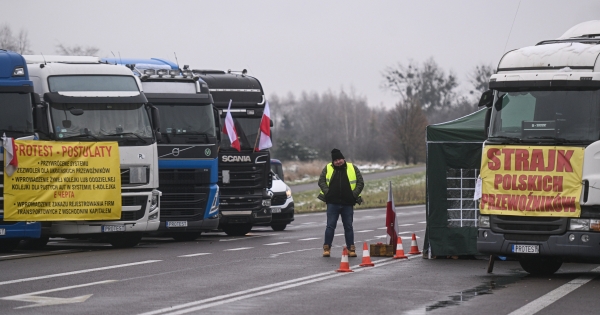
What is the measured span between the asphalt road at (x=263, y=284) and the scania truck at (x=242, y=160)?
14.0ft

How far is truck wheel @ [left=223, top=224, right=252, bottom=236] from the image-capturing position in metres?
26.6

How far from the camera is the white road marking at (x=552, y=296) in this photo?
1185cm

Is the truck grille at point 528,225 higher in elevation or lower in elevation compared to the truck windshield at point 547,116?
lower

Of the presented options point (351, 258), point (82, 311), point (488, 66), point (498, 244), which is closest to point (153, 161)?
point (351, 258)

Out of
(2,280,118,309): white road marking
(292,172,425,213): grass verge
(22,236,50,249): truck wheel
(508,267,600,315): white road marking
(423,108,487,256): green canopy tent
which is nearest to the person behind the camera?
(508,267,600,315): white road marking

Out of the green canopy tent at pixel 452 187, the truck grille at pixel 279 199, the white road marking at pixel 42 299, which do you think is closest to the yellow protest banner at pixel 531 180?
the green canopy tent at pixel 452 187

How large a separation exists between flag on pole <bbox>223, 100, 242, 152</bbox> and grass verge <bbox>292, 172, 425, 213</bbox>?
18035mm

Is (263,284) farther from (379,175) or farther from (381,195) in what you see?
(379,175)

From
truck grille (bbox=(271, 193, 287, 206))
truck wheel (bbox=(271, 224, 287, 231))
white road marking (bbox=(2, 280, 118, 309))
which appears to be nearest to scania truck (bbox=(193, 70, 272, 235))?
truck grille (bbox=(271, 193, 287, 206))

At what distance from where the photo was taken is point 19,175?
19969 mm

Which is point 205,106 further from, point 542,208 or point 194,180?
point 542,208

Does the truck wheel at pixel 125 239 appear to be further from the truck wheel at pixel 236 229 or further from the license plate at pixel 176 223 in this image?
the truck wheel at pixel 236 229

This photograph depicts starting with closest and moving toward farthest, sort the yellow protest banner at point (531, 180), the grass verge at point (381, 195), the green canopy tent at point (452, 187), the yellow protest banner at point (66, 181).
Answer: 1. the yellow protest banner at point (531, 180)
2. the green canopy tent at point (452, 187)
3. the yellow protest banner at point (66, 181)
4. the grass verge at point (381, 195)

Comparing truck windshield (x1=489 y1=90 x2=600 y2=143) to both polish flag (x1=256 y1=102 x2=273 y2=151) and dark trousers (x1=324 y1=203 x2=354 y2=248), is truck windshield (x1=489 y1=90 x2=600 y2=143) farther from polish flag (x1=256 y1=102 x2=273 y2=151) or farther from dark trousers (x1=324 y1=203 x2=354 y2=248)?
polish flag (x1=256 y1=102 x2=273 y2=151)
